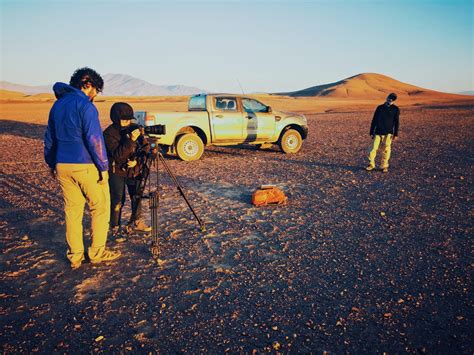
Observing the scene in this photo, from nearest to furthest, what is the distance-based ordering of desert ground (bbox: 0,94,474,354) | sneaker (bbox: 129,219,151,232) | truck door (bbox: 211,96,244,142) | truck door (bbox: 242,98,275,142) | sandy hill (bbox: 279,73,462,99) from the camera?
desert ground (bbox: 0,94,474,354) → sneaker (bbox: 129,219,151,232) → truck door (bbox: 211,96,244,142) → truck door (bbox: 242,98,275,142) → sandy hill (bbox: 279,73,462,99)

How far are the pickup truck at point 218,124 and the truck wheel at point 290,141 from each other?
25cm

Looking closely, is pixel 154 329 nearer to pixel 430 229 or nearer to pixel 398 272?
pixel 398 272

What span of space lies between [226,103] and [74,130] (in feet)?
24.1

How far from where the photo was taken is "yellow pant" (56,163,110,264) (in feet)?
11.8

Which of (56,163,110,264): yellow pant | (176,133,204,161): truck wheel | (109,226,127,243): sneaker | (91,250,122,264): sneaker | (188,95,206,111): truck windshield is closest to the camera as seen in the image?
(56,163,110,264): yellow pant

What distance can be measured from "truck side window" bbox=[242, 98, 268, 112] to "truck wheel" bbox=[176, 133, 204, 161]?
6.14 ft

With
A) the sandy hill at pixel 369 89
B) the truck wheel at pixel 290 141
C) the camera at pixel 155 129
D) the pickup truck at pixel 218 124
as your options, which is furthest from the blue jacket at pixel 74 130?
the sandy hill at pixel 369 89

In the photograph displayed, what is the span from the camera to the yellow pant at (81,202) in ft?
11.8

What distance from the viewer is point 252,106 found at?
10766mm

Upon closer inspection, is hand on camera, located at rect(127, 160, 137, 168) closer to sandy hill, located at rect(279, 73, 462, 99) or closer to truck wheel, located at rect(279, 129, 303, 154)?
truck wheel, located at rect(279, 129, 303, 154)

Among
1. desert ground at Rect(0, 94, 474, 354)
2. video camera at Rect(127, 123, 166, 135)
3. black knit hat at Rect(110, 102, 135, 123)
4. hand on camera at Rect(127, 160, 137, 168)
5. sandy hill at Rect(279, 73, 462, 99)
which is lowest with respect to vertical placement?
desert ground at Rect(0, 94, 474, 354)

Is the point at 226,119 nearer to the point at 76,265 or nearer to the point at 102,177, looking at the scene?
the point at 102,177

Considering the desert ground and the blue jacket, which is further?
the blue jacket

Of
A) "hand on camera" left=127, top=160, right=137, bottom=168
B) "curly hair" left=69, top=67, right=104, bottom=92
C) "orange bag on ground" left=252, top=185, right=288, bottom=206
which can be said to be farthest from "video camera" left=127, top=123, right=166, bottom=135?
"orange bag on ground" left=252, top=185, right=288, bottom=206
